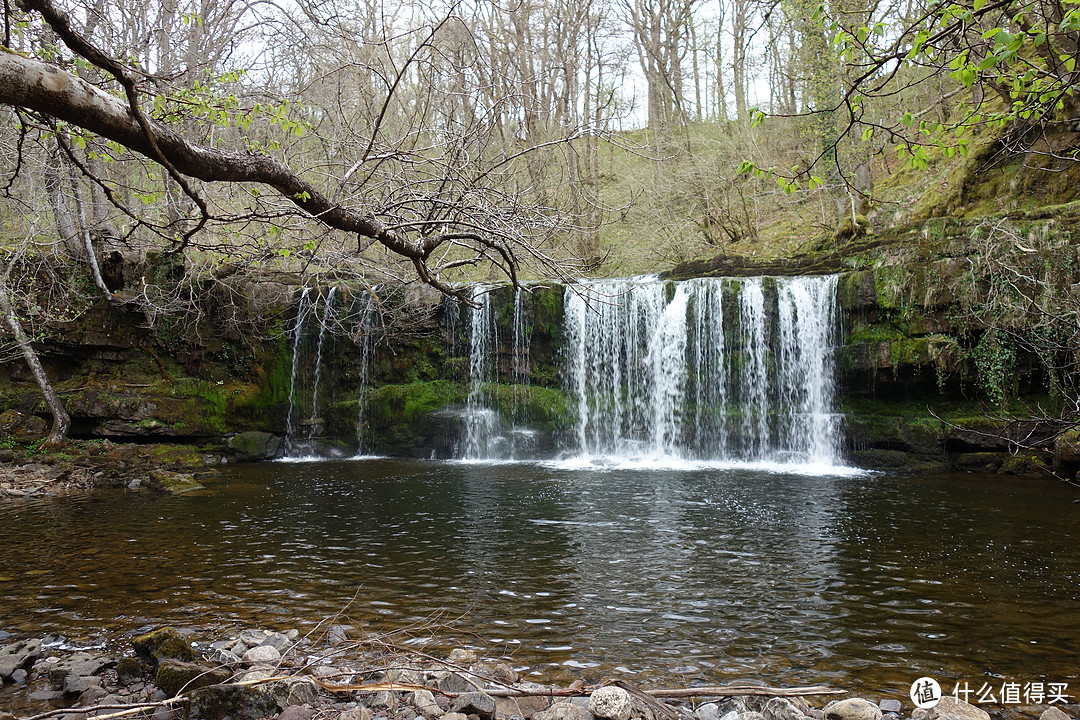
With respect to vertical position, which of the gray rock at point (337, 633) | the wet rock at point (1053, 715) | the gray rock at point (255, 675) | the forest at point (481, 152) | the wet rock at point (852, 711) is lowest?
the wet rock at point (1053, 715)

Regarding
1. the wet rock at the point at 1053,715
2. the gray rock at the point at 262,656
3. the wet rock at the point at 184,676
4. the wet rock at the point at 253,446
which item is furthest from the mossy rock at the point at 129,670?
Result: the wet rock at the point at 253,446

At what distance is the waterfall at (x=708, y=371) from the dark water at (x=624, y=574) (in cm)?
349

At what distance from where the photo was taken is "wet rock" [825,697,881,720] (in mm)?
Result: 3024

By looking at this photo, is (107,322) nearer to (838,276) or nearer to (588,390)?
(588,390)

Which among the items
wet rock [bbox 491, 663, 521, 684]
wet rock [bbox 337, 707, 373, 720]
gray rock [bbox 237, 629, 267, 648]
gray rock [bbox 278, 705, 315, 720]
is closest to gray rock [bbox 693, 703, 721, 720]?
wet rock [bbox 491, 663, 521, 684]

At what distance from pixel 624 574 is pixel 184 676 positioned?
Answer: 341cm

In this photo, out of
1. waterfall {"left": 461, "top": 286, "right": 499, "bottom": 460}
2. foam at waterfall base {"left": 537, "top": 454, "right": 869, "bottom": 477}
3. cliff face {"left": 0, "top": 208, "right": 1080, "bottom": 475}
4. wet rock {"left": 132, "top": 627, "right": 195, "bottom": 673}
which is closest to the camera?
wet rock {"left": 132, "top": 627, "right": 195, "bottom": 673}

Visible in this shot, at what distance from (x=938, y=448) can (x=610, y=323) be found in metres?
6.53

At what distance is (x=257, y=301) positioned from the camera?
13.8 m

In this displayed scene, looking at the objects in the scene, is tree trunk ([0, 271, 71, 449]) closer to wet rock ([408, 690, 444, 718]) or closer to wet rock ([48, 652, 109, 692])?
wet rock ([48, 652, 109, 692])

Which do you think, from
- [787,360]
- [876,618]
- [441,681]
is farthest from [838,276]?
[441,681]

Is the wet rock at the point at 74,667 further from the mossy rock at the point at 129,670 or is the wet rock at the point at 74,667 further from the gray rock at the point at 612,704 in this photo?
the gray rock at the point at 612,704

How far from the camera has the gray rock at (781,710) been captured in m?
2.98

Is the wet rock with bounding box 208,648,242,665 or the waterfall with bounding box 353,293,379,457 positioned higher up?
the waterfall with bounding box 353,293,379,457
